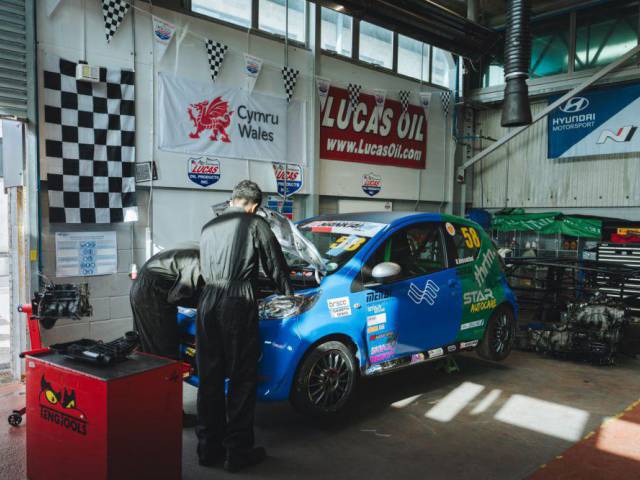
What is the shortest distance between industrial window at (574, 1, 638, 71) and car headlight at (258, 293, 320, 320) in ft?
30.6

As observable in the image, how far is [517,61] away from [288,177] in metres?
3.90

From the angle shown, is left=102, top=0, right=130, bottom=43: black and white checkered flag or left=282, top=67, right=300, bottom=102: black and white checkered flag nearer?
left=102, top=0, right=130, bottom=43: black and white checkered flag

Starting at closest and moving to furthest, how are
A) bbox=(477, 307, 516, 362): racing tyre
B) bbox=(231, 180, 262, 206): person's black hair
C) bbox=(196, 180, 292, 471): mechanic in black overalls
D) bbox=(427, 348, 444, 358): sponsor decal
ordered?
bbox=(196, 180, 292, 471): mechanic in black overalls, bbox=(231, 180, 262, 206): person's black hair, bbox=(427, 348, 444, 358): sponsor decal, bbox=(477, 307, 516, 362): racing tyre

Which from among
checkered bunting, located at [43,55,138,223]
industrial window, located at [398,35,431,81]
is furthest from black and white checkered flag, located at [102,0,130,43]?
industrial window, located at [398,35,431,81]

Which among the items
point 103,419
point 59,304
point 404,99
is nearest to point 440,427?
point 103,419

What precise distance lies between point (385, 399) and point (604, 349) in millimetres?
2849

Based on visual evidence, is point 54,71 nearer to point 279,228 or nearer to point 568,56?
point 279,228

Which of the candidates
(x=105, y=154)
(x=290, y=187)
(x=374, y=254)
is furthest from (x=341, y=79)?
(x=374, y=254)

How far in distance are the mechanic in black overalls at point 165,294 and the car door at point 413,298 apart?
134 cm

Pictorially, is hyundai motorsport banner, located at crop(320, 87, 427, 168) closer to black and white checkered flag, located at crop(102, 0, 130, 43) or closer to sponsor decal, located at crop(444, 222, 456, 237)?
black and white checkered flag, located at crop(102, 0, 130, 43)

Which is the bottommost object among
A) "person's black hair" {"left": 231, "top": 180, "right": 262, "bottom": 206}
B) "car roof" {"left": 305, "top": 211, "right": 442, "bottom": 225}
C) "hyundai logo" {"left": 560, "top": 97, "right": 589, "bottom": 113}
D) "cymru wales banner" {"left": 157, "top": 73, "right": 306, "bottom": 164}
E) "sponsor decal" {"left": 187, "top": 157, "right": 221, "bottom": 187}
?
"car roof" {"left": 305, "top": 211, "right": 442, "bottom": 225}

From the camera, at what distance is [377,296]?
13.7 ft

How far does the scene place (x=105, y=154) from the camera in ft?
19.7

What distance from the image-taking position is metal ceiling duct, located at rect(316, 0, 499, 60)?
22.4 ft
